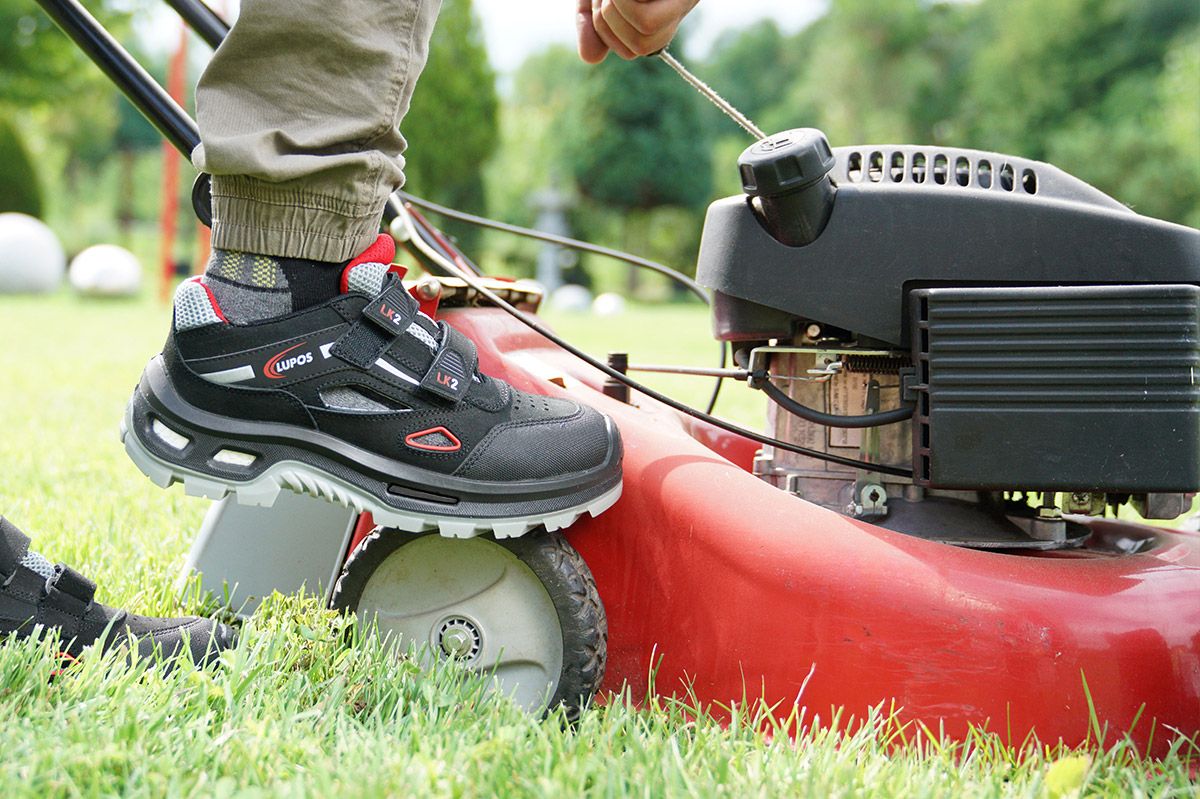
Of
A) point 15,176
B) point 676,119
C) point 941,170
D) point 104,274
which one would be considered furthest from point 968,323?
point 676,119

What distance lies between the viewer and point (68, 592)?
3.89ft

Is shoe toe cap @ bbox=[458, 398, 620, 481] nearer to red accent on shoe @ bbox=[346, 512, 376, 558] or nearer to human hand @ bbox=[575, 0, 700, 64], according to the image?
red accent on shoe @ bbox=[346, 512, 376, 558]

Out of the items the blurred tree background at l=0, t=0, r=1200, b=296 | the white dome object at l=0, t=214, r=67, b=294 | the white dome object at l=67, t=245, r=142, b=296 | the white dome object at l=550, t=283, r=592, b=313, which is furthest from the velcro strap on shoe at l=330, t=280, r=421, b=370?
the blurred tree background at l=0, t=0, r=1200, b=296

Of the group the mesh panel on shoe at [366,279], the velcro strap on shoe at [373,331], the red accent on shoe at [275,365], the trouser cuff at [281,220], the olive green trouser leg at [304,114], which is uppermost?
the olive green trouser leg at [304,114]

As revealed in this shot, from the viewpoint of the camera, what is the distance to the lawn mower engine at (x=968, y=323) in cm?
110

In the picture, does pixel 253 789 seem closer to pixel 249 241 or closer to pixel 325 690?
pixel 325 690

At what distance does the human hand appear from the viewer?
1.16 m

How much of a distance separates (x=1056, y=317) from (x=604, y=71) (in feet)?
81.0

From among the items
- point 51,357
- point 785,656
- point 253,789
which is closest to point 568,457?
point 785,656

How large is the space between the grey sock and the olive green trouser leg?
0.02m

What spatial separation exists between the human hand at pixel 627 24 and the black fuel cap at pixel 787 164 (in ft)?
0.53

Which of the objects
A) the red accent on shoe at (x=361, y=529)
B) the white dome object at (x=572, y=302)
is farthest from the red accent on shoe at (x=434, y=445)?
the white dome object at (x=572, y=302)

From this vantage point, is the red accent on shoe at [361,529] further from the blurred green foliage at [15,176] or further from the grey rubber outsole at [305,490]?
the blurred green foliage at [15,176]

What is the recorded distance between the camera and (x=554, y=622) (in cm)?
117
